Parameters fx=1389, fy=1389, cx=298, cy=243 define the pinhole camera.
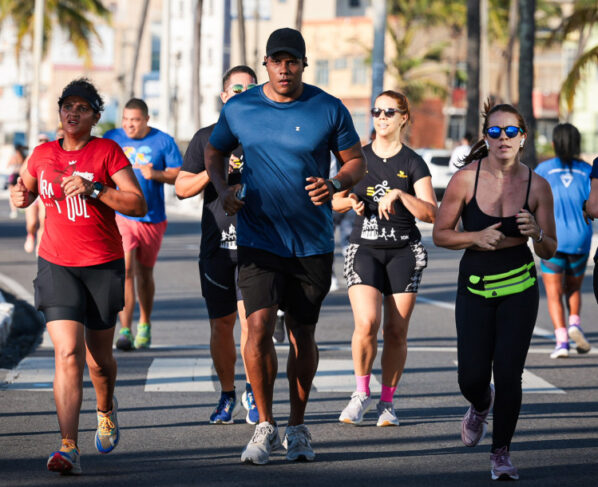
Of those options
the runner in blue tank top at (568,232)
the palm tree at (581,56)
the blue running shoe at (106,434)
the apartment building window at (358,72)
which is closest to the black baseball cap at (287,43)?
the blue running shoe at (106,434)

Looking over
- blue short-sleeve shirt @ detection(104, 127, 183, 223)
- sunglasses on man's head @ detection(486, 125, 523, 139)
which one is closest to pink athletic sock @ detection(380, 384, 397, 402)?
sunglasses on man's head @ detection(486, 125, 523, 139)

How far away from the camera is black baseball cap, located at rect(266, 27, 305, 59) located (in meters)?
7.14

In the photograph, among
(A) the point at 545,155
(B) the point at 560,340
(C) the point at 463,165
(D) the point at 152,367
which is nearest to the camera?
(C) the point at 463,165

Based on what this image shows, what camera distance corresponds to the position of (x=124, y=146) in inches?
475

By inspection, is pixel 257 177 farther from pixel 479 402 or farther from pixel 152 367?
pixel 152 367

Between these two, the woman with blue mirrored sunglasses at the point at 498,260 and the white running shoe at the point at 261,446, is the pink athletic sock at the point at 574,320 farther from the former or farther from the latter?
the white running shoe at the point at 261,446

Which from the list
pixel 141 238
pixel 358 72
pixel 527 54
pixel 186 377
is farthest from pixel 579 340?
pixel 358 72

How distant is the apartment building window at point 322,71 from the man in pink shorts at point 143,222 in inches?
2734

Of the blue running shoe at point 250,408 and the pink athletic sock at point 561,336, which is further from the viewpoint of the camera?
the pink athletic sock at point 561,336

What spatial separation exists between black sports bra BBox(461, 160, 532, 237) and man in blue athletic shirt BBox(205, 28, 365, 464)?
647 millimetres

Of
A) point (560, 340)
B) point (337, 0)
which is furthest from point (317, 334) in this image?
point (337, 0)

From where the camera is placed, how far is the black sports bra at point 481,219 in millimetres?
6957

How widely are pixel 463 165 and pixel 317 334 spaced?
19.3ft

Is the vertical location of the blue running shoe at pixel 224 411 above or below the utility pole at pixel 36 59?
below
